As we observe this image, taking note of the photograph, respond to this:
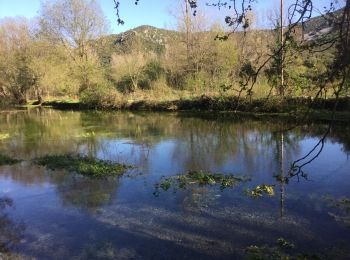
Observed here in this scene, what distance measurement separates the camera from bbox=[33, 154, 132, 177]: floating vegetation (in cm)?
1186

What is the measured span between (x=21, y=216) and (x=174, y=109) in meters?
22.5

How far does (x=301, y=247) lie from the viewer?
644 cm

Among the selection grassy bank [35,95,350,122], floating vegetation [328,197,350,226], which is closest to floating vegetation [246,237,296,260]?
floating vegetation [328,197,350,226]

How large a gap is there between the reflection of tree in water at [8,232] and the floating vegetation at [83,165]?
10.5ft

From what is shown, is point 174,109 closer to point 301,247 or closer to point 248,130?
point 248,130

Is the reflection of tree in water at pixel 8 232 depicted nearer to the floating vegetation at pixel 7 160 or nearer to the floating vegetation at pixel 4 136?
the floating vegetation at pixel 7 160

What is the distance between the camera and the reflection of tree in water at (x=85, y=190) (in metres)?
9.26

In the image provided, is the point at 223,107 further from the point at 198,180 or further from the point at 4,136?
the point at 198,180

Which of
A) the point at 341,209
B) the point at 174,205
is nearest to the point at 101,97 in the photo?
the point at 174,205

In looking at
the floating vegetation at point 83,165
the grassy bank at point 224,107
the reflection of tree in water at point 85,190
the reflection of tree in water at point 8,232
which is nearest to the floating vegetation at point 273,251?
the reflection of tree in water at point 85,190

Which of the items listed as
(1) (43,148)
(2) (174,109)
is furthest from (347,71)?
(2) (174,109)

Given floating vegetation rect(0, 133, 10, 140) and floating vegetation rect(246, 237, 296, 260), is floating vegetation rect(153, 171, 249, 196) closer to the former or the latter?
floating vegetation rect(246, 237, 296, 260)

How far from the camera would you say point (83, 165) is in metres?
12.4

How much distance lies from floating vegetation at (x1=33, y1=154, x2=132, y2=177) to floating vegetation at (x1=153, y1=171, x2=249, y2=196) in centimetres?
190
